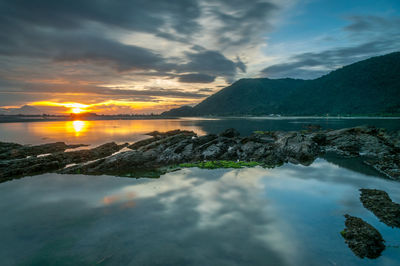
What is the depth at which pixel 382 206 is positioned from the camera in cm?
1230

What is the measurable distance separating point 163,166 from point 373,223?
1869 cm

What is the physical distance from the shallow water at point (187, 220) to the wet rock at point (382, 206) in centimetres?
47

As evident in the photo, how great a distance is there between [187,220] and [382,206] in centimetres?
1122

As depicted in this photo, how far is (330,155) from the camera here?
2933cm

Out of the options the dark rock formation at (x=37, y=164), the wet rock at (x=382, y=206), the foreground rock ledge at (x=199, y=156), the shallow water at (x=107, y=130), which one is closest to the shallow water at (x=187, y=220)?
the wet rock at (x=382, y=206)

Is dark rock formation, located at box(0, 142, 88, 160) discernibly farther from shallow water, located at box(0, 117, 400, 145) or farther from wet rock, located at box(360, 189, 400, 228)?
wet rock, located at box(360, 189, 400, 228)

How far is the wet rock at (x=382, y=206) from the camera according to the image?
10887 millimetres

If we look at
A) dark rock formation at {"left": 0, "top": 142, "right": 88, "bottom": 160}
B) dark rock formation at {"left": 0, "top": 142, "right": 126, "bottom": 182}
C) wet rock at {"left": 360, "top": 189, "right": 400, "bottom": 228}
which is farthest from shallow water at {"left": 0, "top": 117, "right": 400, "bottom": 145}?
wet rock at {"left": 360, "top": 189, "right": 400, "bottom": 228}

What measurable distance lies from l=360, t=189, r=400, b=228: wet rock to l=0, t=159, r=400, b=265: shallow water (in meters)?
0.47

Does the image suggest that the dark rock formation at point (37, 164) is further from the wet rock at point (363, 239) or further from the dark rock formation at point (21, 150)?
the wet rock at point (363, 239)

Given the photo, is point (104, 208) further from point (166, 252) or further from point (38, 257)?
point (166, 252)

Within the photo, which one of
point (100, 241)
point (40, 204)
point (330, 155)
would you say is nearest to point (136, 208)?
point (100, 241)

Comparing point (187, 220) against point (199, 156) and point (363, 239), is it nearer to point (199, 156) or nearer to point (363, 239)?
point (363, 239)

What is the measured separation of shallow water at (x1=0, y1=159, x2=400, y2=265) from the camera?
8891 mm
